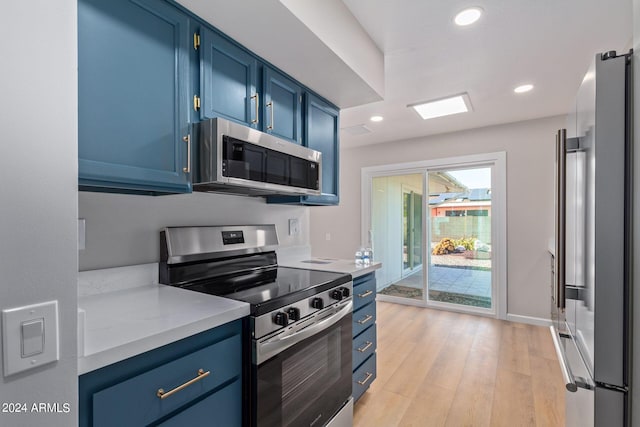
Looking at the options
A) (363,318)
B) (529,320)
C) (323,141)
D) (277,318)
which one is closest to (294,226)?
(323,141)

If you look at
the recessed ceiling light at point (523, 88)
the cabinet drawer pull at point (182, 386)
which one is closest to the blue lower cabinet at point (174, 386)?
the cabinet drawer pull at point (182, 386)

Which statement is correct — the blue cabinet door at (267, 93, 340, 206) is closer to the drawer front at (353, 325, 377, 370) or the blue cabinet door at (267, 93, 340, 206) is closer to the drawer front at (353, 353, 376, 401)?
the drawer front at (353, 325, 377, 370)

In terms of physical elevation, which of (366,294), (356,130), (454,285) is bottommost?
(454,285)

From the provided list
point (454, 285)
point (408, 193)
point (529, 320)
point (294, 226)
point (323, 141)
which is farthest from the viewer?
point (408, 193)

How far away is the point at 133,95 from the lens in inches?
47.1

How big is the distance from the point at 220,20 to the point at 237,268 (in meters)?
1.34

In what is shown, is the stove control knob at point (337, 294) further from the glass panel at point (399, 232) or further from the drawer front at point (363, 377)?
the glass panel at point (399, 232)

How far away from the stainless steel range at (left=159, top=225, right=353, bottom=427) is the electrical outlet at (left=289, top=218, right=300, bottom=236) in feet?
1.43

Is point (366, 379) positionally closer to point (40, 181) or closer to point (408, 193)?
point (40, 181)

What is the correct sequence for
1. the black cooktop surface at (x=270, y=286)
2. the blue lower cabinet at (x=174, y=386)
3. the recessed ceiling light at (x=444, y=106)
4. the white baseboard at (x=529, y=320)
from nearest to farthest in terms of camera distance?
1. the blue lower cabinet at (x=174, y=386)
2. the black cooktop surface at (x=270, y=286)
3. the recessed ceiling light at (x=444, y=106)
4. the white baseboard at (x=529, y=320)

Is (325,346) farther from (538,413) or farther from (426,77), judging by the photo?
(426,77)

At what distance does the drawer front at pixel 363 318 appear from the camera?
6.61ft

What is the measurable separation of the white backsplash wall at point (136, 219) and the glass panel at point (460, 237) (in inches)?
121

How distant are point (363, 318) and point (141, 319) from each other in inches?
57.6
